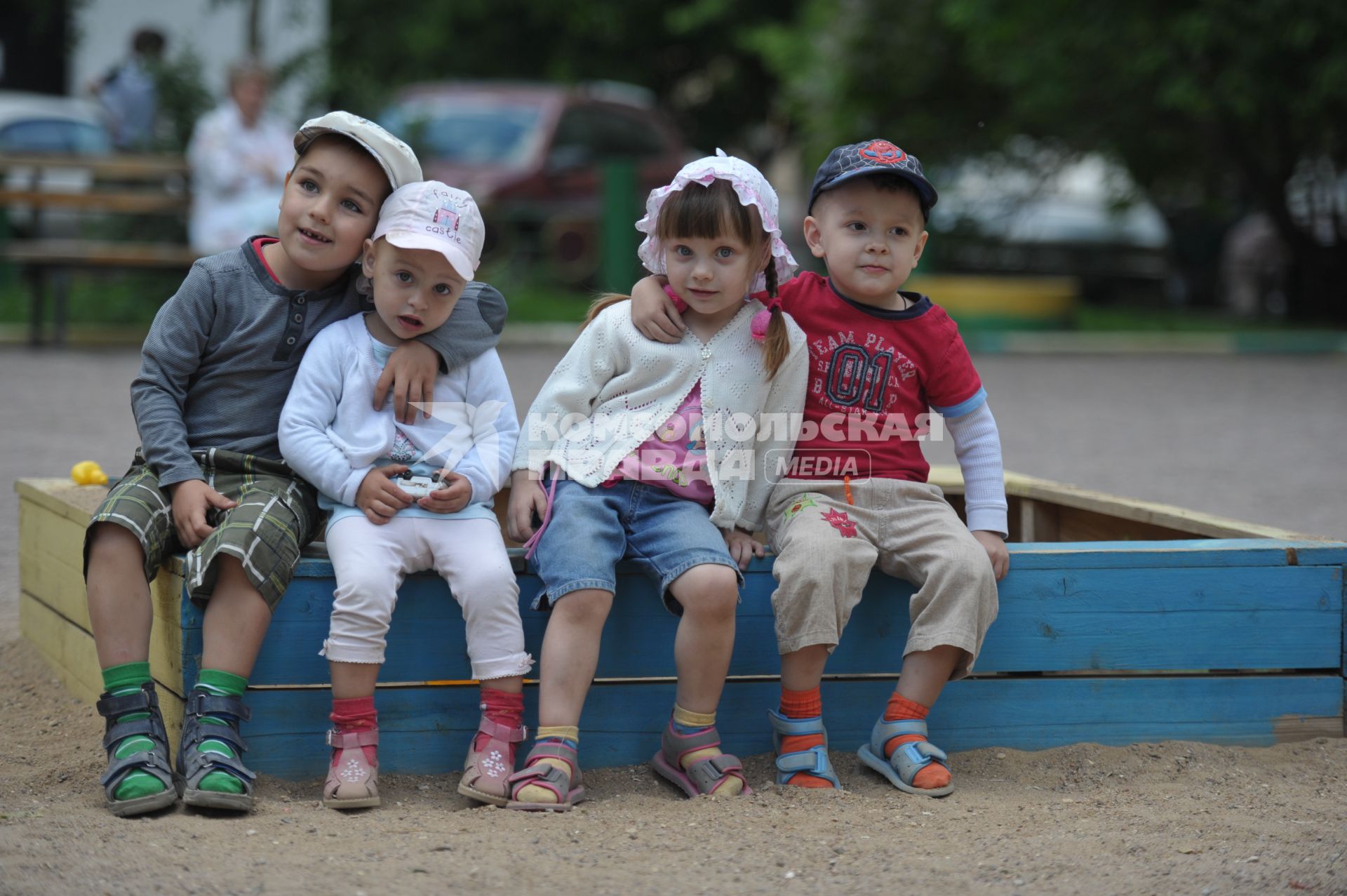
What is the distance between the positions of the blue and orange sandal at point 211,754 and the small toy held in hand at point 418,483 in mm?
515

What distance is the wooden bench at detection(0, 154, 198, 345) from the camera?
361 inches

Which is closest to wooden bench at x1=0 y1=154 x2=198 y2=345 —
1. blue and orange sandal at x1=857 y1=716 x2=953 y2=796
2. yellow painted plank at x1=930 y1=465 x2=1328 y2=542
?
yellow painted plank at x1=930 y1=465 x2=1328 y2=542

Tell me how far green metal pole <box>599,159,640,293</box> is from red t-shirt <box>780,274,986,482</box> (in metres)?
9.38

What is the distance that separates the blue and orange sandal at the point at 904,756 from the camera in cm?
292

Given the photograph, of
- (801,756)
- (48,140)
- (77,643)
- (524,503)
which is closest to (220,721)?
(524,503)

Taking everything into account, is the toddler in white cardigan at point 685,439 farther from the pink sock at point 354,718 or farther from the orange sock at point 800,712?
the pink sock at point 354,718

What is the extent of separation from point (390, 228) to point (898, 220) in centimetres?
109

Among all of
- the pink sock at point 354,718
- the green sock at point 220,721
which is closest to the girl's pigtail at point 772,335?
the pink sock at point 354,718

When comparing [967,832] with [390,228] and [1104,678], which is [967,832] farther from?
[390,228]

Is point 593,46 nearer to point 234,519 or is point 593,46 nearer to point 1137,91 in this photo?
point 1137,91

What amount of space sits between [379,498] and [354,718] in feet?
1.40

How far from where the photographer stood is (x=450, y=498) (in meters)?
2.95

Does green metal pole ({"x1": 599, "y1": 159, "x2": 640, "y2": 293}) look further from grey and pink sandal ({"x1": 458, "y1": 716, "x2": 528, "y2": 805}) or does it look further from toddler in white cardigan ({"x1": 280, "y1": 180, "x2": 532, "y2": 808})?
grey and pink sandal ({"x1": 458, "y1": 716, "x2": 528, "y2": 805})

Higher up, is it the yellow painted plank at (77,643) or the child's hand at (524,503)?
the child's hand at (524,503)
